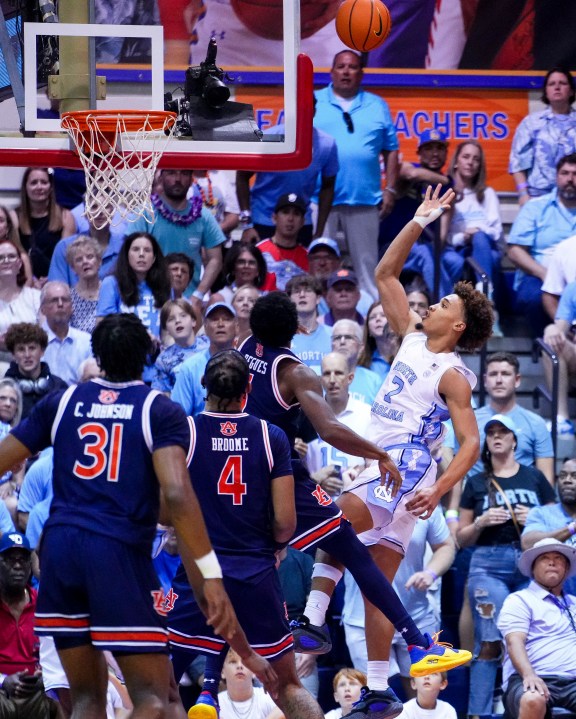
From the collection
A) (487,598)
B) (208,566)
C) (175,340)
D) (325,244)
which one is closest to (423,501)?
(208,566)

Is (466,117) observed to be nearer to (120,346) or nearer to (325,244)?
(325,244)

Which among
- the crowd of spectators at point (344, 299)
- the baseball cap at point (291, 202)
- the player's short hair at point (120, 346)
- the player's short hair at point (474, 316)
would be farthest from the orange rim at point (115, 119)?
the baseball cap at point (291, 202)

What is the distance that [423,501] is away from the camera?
7.36m

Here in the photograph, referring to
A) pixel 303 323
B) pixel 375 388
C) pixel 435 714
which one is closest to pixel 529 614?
pixel 435 714

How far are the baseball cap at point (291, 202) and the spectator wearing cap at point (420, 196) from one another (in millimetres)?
1132

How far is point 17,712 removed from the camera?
8.94 meters

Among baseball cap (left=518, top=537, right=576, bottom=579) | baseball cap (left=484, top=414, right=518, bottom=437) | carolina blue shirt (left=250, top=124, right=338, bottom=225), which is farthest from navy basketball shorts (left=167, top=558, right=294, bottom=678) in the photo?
carolina blue shirt (left=250, top=124, right=338, bottom=225)

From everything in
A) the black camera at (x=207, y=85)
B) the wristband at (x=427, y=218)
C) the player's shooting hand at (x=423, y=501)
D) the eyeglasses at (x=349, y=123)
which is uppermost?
the black camera at (x=207, y=85)

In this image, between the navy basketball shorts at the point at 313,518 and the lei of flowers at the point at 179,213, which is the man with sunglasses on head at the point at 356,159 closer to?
the lei of flowers at the point at 179,213

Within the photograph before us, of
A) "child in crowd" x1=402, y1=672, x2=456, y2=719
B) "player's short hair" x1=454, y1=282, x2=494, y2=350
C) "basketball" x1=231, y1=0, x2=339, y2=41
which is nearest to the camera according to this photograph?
"player's short hair" x1=454, y1=282, x2=494, y2=350

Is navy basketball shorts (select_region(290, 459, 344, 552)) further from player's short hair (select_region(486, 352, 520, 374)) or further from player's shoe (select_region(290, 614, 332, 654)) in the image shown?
player's short hair (select_region(486, 352, 520, 374))

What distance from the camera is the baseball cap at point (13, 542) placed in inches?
366

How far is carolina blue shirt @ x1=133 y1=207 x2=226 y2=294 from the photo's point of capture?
12.1m

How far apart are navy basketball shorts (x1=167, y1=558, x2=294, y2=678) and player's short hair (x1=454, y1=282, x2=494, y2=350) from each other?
1764mm
